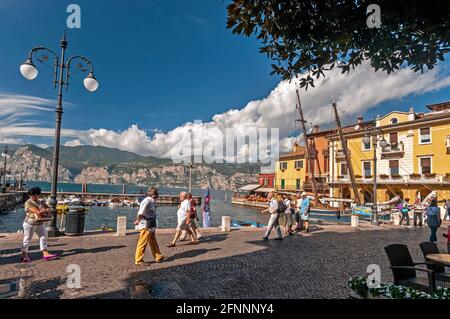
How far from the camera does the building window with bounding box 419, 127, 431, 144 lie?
31.1m

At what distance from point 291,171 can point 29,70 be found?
4773cm

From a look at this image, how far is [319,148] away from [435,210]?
4009 cm

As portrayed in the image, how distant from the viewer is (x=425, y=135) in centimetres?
3148

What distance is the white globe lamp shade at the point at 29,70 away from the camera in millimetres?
8477

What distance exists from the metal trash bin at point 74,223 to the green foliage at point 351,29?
9.72 metres

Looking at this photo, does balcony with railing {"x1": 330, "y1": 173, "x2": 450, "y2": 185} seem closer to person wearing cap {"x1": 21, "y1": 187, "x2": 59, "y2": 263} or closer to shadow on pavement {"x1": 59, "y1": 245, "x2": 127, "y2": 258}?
shadow on pavement {"x1": 59, "y1": 245, "x2": 127, "y2": 258}

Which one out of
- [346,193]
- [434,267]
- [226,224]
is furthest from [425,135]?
[434,267]

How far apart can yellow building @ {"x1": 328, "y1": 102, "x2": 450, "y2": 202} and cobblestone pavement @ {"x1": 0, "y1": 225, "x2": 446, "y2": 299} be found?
884 inches

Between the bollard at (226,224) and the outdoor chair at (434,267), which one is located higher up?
the outdoor chair at (434,267)

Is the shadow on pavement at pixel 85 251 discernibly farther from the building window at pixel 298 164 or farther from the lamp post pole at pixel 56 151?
the building window at pixel 298 164

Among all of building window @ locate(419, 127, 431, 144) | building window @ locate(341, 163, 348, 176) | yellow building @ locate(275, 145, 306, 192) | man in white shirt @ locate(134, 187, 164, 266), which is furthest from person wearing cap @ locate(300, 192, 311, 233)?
yellow building @ locate(275, 145, 306, 192)

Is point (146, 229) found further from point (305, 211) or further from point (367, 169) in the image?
point (367, 169)

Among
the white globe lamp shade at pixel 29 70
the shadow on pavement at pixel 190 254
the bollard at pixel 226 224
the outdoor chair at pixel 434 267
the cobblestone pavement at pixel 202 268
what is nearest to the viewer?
the outdoor chair at pixel 434 267

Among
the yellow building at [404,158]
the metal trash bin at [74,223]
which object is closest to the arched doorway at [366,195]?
the yellow building at [404,158]
